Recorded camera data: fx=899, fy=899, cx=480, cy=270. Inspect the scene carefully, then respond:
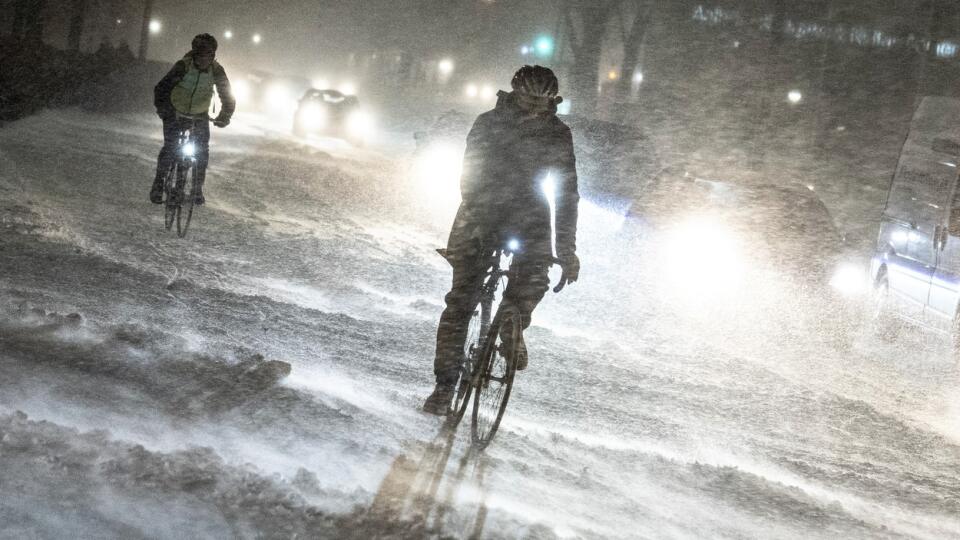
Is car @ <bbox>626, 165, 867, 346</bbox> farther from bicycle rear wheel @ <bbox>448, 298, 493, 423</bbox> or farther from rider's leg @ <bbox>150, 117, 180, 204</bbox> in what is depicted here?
bicycle rear wheel @ <bbox>448, 298, 493, 423</bbox>

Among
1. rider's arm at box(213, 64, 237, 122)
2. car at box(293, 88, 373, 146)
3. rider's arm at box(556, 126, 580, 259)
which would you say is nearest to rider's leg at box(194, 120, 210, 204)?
rider's arm at box(213, 64, 237, 122)

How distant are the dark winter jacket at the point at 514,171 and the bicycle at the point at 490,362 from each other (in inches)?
4.7

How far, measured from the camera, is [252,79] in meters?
53.6

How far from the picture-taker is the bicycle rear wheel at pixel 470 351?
514 cm

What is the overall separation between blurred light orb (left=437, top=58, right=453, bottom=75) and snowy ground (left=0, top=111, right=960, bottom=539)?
7016 centimetres

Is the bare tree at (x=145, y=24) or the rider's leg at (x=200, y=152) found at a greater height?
the bare tree at (x=145, y=24)

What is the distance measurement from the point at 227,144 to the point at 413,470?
67.2 feet

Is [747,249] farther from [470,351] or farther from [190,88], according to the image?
[470,351]

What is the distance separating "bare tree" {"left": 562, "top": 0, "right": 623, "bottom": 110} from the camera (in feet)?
110

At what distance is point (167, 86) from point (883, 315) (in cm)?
906

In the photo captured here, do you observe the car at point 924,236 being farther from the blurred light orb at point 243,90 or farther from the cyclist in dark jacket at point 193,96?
the blurred light orb at point 243,90

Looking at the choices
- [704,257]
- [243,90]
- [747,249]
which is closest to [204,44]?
[704,257]

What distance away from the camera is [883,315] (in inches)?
452

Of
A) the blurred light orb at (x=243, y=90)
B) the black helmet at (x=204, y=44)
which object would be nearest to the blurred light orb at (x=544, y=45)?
the blurred light orb at (x=243, y=90)
